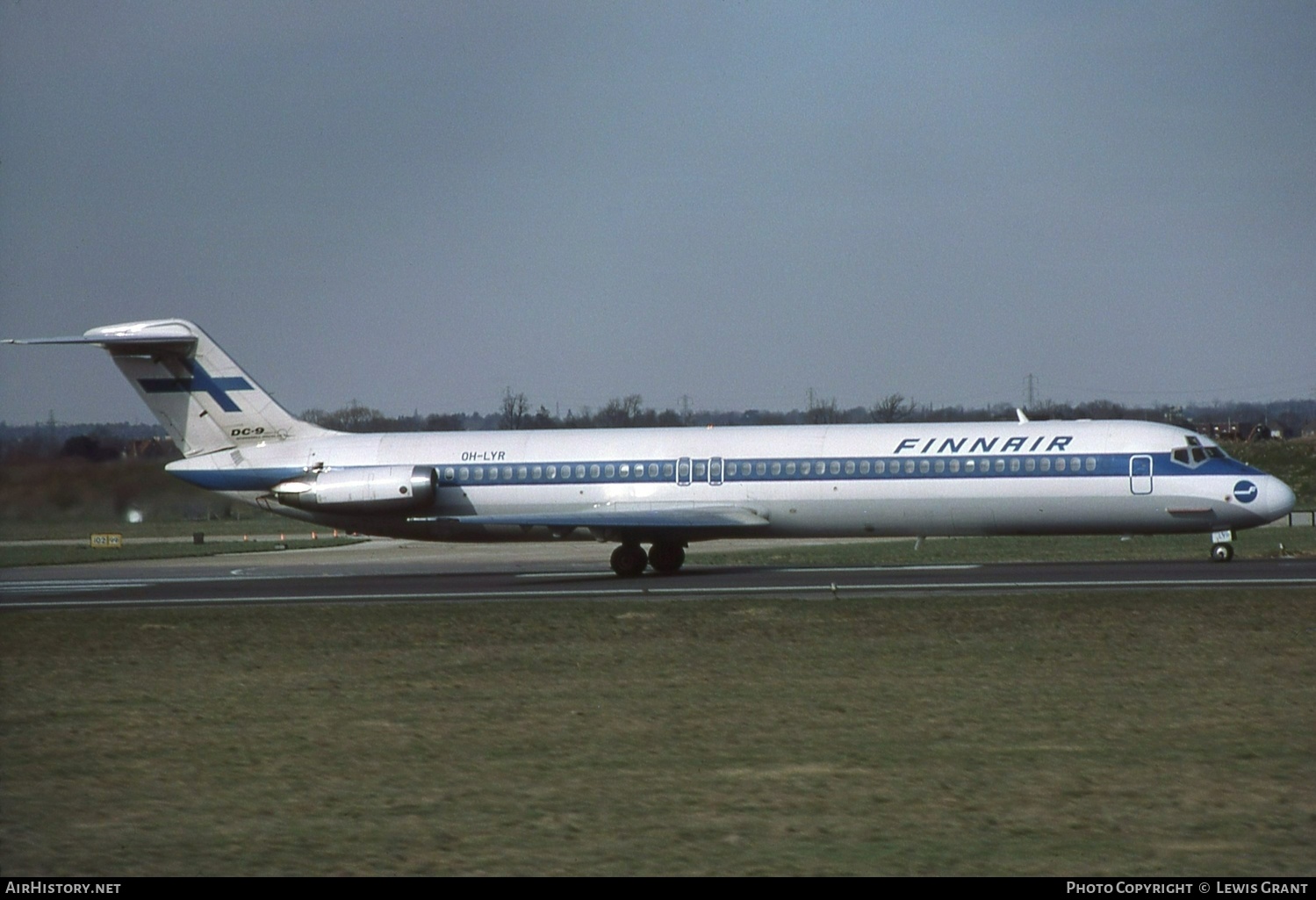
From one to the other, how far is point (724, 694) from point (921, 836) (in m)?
6.08

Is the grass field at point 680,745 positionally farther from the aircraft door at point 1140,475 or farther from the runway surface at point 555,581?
the aircraft door at point 1140,475

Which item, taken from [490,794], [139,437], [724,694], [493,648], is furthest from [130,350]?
[490,794]

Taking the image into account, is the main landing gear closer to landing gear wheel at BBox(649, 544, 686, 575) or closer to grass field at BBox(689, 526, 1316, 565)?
landing gear wheel at BBox(649, 544, 686, 575)

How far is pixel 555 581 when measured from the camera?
104 feet

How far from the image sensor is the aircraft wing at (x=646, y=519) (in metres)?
32.4

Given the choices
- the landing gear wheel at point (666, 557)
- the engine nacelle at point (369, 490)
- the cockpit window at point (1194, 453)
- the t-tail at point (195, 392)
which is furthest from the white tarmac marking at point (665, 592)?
the t-tail at point (195, 392)

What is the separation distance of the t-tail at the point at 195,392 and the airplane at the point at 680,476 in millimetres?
45

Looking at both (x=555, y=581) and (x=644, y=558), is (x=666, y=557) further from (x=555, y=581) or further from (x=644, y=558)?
(x=555, y=581)

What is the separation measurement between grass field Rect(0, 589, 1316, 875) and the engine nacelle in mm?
13014

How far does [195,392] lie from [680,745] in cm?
2703

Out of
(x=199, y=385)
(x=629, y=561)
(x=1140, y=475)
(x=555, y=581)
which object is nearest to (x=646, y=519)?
(x=629, y=561)

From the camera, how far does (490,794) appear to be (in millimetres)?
10547
